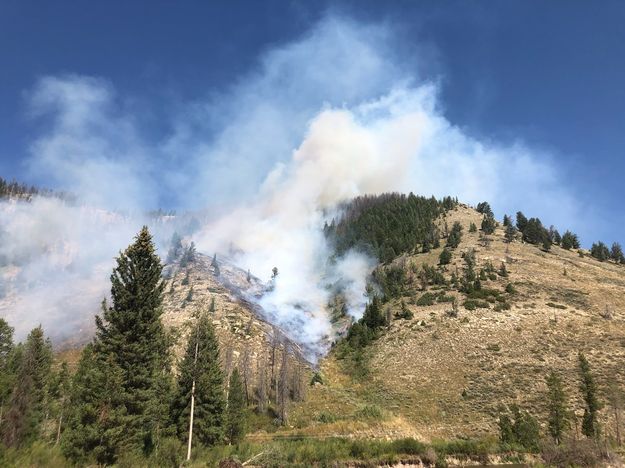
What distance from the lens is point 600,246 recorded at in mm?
144000

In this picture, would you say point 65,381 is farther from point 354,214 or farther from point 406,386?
point 354,214

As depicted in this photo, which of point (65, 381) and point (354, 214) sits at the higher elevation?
point (354, 214)

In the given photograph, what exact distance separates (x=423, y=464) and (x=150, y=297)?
26661 millimetres

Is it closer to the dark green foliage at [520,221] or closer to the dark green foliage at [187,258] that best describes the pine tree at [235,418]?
the dark green foliage at [187,258]

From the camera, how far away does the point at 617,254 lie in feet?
464

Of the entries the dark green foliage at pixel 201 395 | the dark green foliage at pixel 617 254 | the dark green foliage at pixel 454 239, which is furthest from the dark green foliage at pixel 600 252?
the dark green foliage at pixel 201 395

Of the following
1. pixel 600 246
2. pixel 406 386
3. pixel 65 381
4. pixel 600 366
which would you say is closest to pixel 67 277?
pixel 65 381

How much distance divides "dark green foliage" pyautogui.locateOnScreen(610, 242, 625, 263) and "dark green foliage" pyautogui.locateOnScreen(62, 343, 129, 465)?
157 metres

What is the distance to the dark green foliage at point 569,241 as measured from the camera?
148500 millimetres

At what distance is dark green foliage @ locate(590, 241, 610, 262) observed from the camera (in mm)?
138688

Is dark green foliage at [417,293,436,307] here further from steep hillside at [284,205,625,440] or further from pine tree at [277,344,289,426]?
pine tree at [277,344,289,426]

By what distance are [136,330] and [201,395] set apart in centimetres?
1373

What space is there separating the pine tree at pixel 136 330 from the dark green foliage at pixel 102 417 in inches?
20.9

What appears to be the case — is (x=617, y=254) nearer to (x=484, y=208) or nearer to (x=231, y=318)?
(x=484, y=208)
